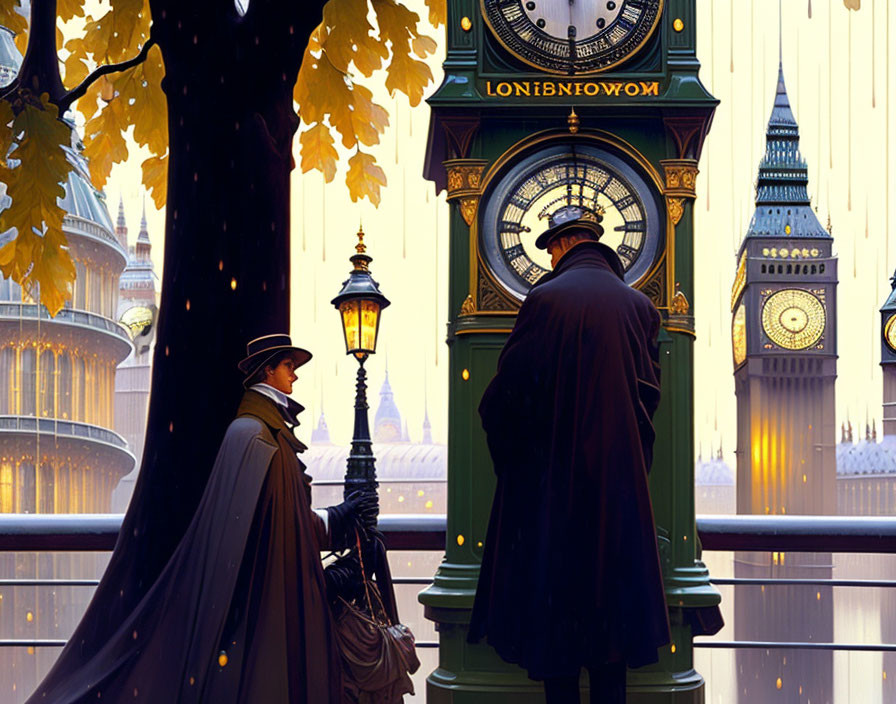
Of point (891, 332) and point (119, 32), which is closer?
point (119, 32)

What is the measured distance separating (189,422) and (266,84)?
145cm

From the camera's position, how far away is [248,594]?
4660 mm

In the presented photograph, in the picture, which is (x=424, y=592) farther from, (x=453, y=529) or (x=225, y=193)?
(x=225, y=193)

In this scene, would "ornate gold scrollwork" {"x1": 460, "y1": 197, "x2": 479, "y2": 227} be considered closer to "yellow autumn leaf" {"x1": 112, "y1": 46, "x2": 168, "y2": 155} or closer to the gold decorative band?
the gold decorative band

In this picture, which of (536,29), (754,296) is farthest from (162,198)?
(754,296)

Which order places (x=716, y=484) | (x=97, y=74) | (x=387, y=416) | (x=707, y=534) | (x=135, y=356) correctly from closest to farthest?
(x=97, y=74), (x=707, y=534), (x=387, y=416), (x=135, y=356), (x=716, y=484)

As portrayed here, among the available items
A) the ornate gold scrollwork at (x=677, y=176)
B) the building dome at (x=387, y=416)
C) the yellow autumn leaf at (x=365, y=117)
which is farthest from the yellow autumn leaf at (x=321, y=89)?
the building dome at (x=387, y=416)

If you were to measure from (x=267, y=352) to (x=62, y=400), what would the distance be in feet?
229

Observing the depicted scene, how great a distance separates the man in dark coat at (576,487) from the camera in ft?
16.2

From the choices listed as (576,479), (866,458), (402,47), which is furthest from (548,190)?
(866,458)

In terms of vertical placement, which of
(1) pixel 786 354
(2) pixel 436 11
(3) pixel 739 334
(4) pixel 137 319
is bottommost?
(2) pixel 436 11

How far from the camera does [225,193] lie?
18.4ft

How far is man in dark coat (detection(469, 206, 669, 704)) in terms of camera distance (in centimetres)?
495

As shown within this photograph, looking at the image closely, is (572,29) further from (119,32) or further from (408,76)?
(119,32)
